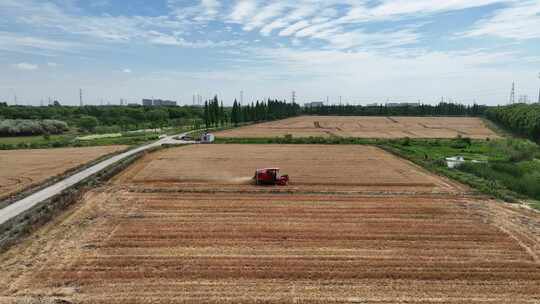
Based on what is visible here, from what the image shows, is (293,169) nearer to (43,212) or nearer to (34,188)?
(34,188)

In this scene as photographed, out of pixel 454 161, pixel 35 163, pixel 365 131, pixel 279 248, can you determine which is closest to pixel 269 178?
pixel 279 248

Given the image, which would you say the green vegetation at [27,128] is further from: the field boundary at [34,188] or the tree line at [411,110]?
the tree line at [411,110]

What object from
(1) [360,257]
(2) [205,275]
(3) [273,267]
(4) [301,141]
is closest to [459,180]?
(1) [360,257]

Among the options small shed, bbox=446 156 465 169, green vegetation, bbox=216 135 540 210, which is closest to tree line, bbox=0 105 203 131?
green vegetation, bbox=216 135 540 210

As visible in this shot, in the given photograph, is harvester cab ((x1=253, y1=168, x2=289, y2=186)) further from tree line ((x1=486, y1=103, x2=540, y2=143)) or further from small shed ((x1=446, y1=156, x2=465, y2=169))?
tree line ((x1=486, y1=103, x2=540, y2=143))

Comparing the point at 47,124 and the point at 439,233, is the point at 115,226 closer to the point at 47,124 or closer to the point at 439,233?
the point at 439,233

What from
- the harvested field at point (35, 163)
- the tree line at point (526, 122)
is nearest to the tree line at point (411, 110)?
the tree line at point (526, 122)
